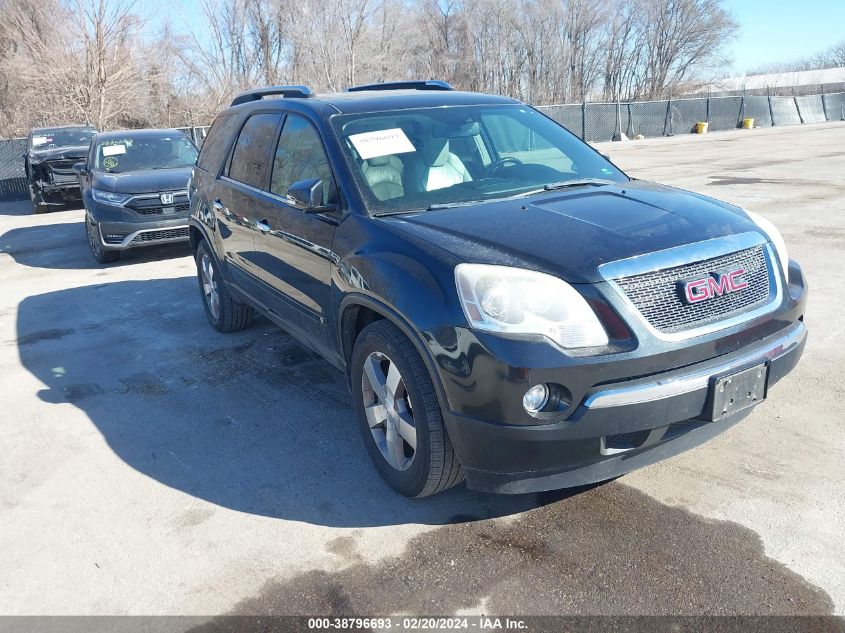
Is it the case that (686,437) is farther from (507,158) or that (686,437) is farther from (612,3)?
(612,3)

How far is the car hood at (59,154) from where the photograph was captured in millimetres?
Answer: 15078

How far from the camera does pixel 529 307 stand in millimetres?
2746

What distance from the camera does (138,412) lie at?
4.65m

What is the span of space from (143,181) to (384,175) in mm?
6814

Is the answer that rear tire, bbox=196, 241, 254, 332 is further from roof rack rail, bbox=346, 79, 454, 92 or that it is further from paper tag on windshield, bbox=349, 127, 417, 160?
paper tag on windshield, bbox=349, 127, 417, 160

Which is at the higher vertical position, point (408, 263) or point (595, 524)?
point (408, 263)

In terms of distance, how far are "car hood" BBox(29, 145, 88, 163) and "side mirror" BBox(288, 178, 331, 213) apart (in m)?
13.1

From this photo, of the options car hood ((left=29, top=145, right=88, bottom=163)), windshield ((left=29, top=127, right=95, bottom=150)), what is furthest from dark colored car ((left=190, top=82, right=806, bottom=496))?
windshield ((left=29, top=127, right=95, bottom=150))

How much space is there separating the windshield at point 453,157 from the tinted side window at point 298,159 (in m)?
0.17

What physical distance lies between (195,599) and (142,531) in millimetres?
649

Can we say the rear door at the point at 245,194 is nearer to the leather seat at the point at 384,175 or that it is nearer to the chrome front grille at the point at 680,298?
the leather seat at the point at 384,175

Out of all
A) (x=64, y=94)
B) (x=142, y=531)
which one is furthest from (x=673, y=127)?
(x=142, y=531)

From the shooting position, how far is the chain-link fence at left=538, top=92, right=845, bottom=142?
31375 millimetres

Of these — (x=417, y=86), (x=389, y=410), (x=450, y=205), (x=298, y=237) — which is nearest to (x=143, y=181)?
(x=417, y=86)
